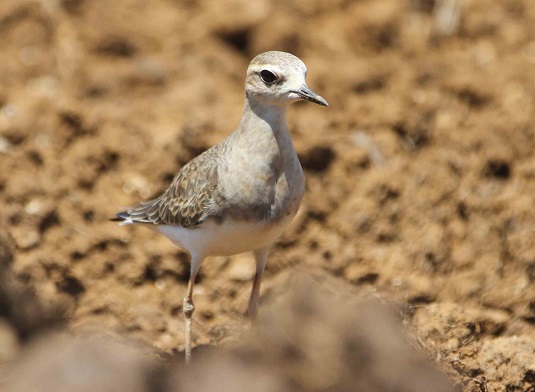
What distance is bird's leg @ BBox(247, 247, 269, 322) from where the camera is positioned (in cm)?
787

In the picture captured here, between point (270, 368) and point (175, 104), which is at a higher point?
point (270, 368)

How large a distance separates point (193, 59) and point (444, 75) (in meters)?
3.57

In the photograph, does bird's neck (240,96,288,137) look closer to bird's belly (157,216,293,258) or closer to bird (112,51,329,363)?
bird (112,51,329,363)

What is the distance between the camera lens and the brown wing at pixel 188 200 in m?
7.38

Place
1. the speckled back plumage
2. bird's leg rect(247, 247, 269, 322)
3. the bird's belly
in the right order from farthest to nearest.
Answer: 1. bird's leg rect(247, 247, 269, 322)
2. the speckled back plumage
3. the bird's belly

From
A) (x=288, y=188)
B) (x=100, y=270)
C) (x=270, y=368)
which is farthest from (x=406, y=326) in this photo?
(x=100, y=270)

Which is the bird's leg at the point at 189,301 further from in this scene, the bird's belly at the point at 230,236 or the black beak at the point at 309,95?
the black beak at the point at 309,95

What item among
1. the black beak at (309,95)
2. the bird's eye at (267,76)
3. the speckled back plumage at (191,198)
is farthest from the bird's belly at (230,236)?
the bird's eye at (267,76)

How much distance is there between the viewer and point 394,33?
12.9 meters

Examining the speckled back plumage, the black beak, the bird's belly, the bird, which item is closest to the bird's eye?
the bird

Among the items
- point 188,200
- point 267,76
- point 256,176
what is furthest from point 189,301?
point 267,76

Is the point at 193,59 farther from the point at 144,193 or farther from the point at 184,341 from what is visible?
the point at 184,341

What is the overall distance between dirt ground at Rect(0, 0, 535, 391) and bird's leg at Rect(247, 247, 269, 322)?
0.70 feet

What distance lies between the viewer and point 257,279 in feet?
26.4
